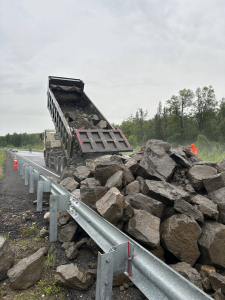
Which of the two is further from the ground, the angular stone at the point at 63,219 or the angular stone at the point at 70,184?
the angular stone at the point at 70,184

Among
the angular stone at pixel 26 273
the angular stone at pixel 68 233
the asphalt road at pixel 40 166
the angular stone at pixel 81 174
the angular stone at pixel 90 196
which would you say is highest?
the angular stone at pixel 81 174

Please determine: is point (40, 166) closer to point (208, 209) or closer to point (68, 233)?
point (68, 233)

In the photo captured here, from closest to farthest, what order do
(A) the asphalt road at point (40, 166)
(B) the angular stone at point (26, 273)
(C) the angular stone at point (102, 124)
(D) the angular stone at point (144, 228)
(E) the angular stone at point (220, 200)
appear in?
1. (B) the angular stone at point (26, 273)
2. (D) the angular stone at point (144, 228)
3. (E) the angular stone at point (220, 200)
4. (C) the angular stone at point (102, 124)
5. (A) the asphalt road at point (40, 166)

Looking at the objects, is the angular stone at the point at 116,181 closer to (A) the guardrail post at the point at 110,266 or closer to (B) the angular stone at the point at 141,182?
(B) the angular stone at the point at 141,182

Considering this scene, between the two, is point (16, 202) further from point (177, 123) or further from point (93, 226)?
point (177, 123)

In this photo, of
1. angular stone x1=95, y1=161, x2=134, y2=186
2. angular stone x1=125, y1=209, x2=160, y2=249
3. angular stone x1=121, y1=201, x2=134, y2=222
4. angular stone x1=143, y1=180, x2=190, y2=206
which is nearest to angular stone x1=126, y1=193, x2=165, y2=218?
angular stone x1=143, y1=180, x2=190, y2=206

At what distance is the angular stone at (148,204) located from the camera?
3.39 m

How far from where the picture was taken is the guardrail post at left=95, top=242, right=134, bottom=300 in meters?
1.73

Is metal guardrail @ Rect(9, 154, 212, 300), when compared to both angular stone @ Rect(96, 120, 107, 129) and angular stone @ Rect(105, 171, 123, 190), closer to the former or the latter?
angular stone @ Rect(105, 171, 123, 190)

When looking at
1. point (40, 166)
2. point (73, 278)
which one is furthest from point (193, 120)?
point (73, 278)

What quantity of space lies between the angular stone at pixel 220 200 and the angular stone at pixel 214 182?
0.14 m

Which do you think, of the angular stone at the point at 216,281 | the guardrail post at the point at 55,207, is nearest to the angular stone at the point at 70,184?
the guardrail post at the point at 55,207

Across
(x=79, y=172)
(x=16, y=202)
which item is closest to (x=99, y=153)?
(x=79, y=172)

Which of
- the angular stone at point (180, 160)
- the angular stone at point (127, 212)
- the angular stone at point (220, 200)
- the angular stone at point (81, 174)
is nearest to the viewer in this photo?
the angular stone at point (127, 212)
